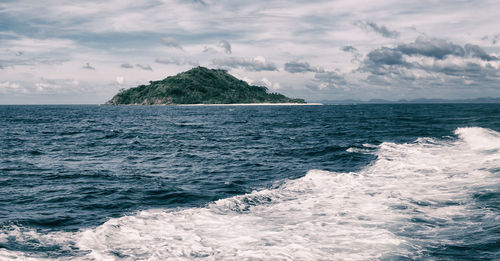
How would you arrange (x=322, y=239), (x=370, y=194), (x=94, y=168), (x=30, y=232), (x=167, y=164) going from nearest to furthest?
1. (x=322, y=239)
2. (x=30, y=232)
3. (x=370, y=194)
4. (x=94, y=168)
5. (x=167, y=164)

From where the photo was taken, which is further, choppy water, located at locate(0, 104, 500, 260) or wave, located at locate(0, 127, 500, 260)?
choppy water, located at locate(0, 104, 500, 260)

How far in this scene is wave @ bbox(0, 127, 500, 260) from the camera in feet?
30.8

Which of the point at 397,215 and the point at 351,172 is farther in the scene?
the point at 351,172

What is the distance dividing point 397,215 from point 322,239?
149 inches

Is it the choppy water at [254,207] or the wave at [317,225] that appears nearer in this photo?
the wave at [317,225]

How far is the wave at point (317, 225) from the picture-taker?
9.38 m

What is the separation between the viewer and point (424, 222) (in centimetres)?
1148

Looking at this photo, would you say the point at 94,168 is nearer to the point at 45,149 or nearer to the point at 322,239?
the point at 45,149

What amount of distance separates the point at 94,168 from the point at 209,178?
28.9 ft

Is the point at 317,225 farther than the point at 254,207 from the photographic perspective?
No

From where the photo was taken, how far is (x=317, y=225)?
38.3 feet

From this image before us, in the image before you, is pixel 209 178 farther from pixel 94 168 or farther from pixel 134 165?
pixel 94 168

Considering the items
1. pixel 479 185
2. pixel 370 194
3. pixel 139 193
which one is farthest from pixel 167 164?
pixel 479 185

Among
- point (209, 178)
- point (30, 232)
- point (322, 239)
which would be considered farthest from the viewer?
point (209, 178)
